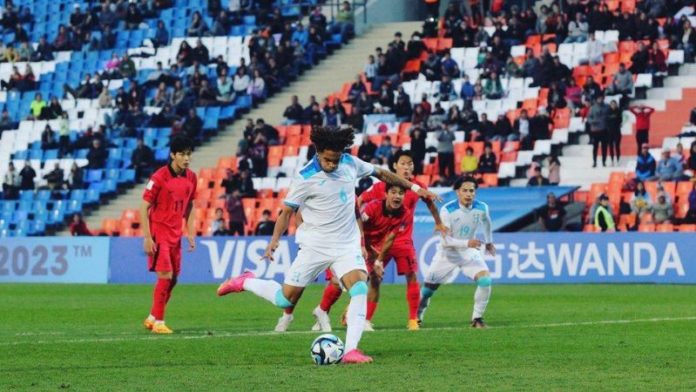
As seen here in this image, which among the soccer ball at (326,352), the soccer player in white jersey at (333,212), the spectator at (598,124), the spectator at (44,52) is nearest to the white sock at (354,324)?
the soccer player in white jersey at (333,212)

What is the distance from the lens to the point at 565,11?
3919 centimetres

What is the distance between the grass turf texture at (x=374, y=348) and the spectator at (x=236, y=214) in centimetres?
1150

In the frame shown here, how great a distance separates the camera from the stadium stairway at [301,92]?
135 feet

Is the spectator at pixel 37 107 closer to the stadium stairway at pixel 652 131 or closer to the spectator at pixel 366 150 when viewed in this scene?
the spectator at pixel 366 150

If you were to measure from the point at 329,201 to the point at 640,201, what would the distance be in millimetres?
19203

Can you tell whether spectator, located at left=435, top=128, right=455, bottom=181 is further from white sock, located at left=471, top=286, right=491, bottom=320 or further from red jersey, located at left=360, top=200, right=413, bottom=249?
white sock, located at left=471, top=286, right=491, bottom=320

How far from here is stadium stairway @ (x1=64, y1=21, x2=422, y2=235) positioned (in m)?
41.2

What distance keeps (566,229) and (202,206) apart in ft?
34.6

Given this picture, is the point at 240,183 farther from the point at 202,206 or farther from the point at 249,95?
the point at 249,95

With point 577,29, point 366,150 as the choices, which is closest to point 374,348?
point 366,150

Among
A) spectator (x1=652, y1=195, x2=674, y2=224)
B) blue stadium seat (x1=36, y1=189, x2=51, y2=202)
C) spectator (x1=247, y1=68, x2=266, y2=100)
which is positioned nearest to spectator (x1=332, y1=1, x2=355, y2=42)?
spectator (x1=247, y1=68, x2=266, y2=100)

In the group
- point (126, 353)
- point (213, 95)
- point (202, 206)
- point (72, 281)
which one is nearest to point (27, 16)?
point (213, 95)

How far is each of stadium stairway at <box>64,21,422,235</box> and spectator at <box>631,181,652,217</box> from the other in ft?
42.3

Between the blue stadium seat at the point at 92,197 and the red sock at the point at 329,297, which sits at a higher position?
the red sock at the point at 329,297
